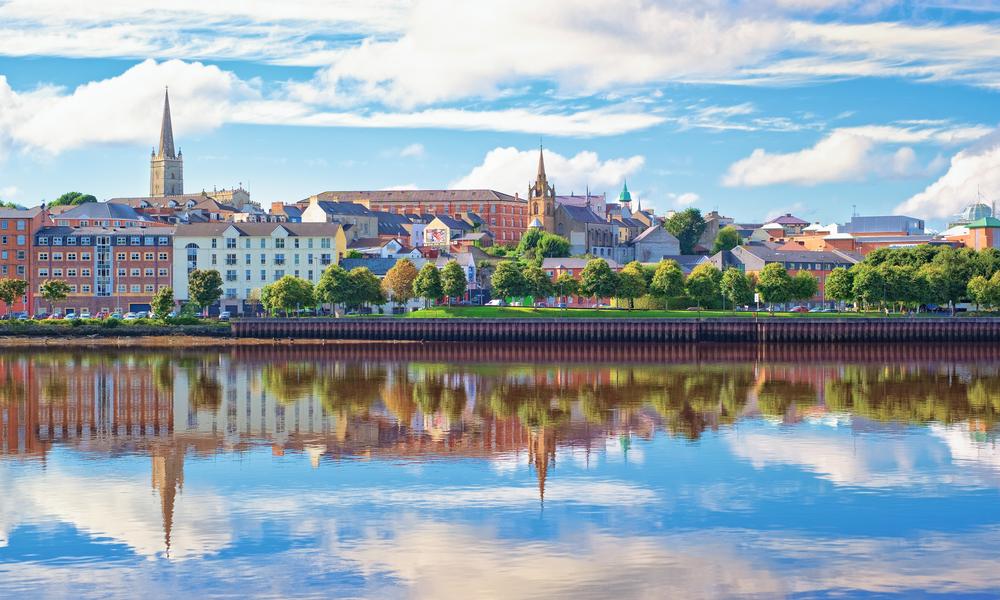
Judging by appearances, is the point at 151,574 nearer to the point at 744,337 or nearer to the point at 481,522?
the point at 481,522

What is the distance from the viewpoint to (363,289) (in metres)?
108

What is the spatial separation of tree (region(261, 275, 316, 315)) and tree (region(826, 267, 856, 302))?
4692 centimetres

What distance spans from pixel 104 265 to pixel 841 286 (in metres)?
68.0

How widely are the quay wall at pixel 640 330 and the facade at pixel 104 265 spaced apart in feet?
83.3

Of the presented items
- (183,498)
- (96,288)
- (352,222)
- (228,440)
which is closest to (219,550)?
(183,498)

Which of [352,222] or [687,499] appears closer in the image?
[687,499]

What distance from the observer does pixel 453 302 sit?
12444cm

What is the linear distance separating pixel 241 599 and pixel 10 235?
10337 cm

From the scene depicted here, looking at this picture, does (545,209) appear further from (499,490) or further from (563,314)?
(499,490)

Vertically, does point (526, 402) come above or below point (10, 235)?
below

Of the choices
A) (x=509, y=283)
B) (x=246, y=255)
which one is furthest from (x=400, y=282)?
(x=246, y=255)

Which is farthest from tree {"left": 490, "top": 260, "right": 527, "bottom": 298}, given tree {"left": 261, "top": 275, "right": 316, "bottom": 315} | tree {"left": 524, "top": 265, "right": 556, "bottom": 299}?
tree {"left": 261, "top": 275, "right": 316, "bottom": 315}

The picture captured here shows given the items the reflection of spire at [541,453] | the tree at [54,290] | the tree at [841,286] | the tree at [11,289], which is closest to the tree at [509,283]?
the tree at [841,286]

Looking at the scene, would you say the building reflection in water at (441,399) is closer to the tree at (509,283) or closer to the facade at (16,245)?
the tree at (509,283)
